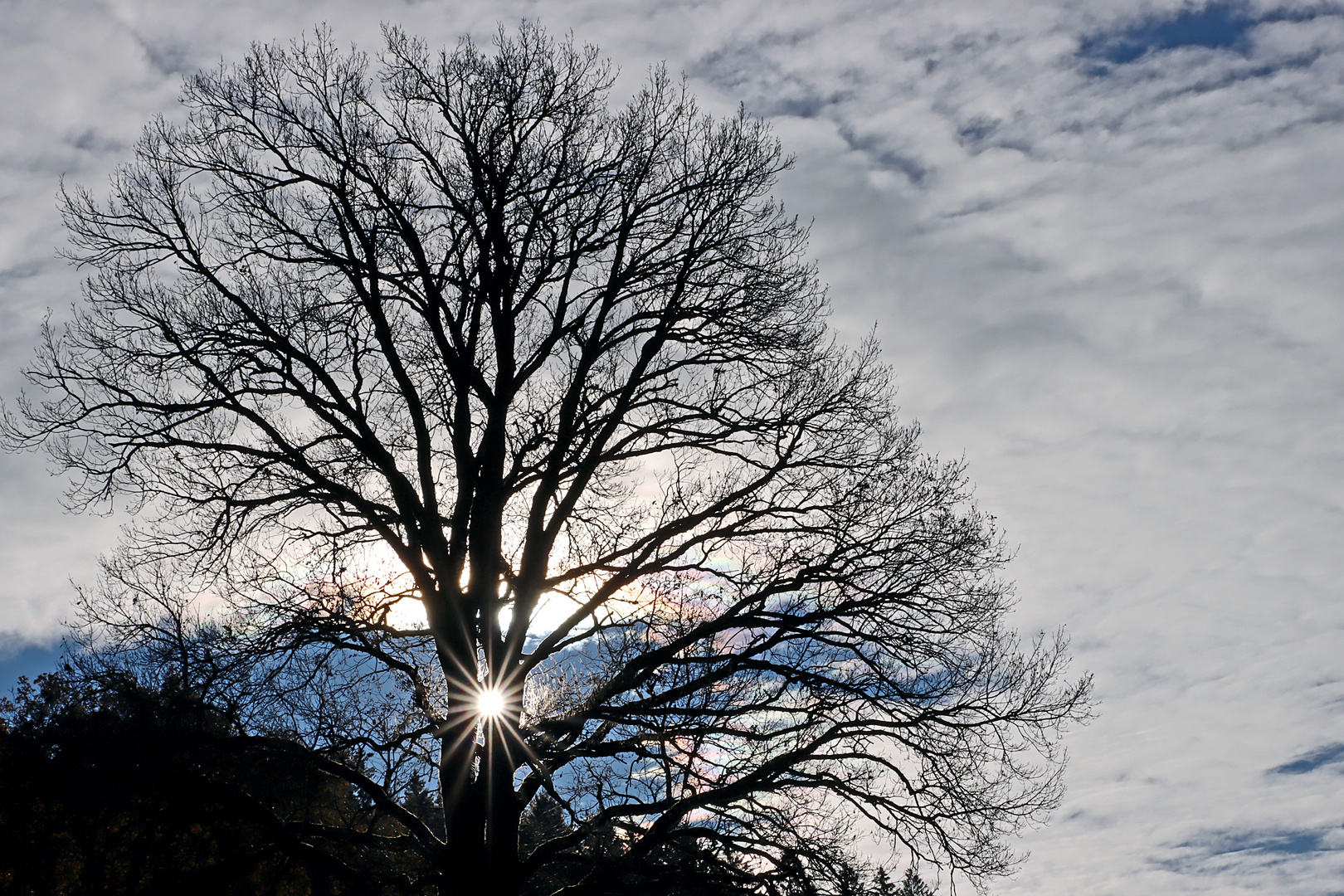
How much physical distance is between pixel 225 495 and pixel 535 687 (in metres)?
3.87

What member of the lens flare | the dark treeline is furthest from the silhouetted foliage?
the lens flare

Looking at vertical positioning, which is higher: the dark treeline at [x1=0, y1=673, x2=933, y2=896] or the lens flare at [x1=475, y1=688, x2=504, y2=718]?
the lens flare at [x1=475, y1=688, x2=504, y2=718]

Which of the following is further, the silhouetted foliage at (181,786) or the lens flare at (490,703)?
the lens flare at (490,703)

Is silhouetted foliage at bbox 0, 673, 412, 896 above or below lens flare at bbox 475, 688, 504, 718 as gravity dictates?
below


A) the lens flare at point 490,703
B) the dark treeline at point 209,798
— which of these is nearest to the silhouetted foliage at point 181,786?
the dark treeline at point 209,798

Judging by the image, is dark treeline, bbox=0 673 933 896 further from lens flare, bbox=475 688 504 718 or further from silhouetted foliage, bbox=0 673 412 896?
lens flare, bbox=475 688 504 718

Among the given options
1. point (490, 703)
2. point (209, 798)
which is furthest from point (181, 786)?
point (490, 703)

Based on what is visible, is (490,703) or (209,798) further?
(490,703)

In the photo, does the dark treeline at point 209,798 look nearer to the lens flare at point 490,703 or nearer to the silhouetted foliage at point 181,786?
the silhouetted foliage at point 181,786

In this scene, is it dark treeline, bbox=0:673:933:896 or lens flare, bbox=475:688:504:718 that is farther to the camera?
lens flare, bbox=475:688:504:718

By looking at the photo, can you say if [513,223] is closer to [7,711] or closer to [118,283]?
[118,283]

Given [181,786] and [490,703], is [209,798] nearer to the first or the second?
[181,786]

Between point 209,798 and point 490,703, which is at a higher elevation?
point 490,703

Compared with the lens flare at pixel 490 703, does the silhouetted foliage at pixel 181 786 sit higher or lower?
lower
